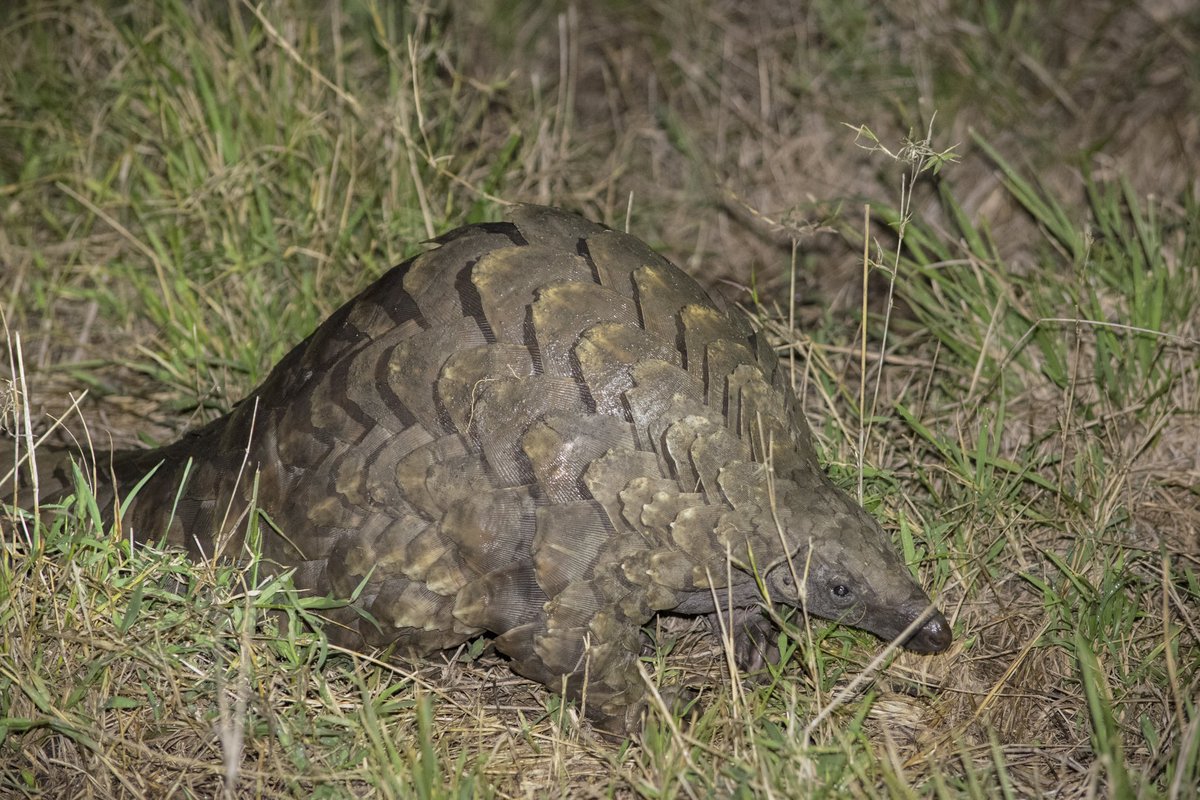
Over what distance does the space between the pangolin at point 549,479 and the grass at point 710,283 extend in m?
0.17

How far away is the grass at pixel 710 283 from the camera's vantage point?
2.65 meters

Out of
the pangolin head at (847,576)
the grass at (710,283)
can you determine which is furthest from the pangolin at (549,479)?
the grass at (710,283)

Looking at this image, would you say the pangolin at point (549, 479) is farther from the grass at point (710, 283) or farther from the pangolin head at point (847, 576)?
the grass at point (710, 283)

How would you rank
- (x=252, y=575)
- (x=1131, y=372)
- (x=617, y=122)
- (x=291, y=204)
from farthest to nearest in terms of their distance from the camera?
1. (x=617, y=122)
2. (x=291, y=204)
3. (x=1131, y=372)
4. (x=252, y=575)

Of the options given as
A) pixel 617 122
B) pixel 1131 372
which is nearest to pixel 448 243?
pixel 1131 372

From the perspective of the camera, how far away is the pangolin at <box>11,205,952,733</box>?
2625 millimetres

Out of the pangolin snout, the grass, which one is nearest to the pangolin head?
the pangolin snout

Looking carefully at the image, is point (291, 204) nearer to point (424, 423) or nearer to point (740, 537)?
point (424, 423)

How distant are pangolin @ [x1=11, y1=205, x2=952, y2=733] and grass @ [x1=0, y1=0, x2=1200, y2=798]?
168mm

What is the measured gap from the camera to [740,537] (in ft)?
8.77

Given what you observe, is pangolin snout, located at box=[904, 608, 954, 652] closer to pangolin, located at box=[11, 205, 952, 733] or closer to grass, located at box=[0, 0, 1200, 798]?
pangolin, located at box=[11, 205, 952, 733]

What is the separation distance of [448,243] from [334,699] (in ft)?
3.54

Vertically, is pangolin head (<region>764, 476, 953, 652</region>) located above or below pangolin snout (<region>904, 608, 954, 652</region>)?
above

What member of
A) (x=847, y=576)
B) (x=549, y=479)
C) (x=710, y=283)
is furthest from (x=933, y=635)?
(x=710, y=283)
